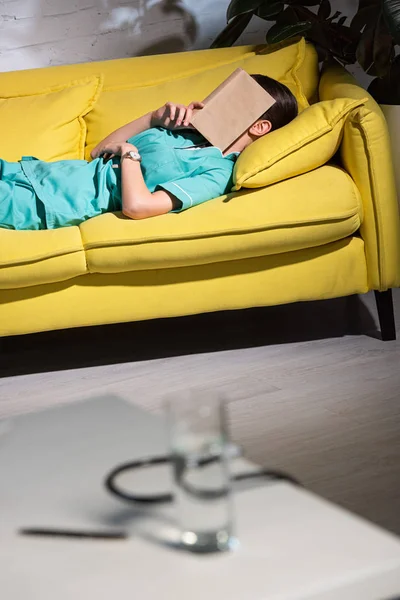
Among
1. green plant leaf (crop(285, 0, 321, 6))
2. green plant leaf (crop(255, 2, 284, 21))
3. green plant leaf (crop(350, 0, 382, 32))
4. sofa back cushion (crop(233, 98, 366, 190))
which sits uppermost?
green plant leaf (crop(285, 0, 321, 6))

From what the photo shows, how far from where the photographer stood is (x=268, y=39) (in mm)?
3094

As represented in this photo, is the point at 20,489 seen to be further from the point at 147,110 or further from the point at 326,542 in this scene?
the point at 147,110

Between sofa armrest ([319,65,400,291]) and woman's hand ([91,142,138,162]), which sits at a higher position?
woman's hand ([91,142,138,162])

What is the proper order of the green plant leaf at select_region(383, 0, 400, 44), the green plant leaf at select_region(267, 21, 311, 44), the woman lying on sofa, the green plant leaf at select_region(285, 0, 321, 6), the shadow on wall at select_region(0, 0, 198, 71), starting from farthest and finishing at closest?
the shadow on wall at select_region(0, 0, 198, 71) → the green plant leaf at select_region(285, 0, 321, 6) → the green plant leaf at select_region(267, 21, 311, 44) → the green plant leaf at select_region(383, 0, 400, 44) → the woman lying on sofa

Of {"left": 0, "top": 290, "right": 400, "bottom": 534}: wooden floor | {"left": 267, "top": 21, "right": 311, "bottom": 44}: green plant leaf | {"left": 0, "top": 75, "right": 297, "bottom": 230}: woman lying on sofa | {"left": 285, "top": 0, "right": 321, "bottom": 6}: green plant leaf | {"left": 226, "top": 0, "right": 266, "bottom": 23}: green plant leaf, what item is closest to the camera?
{"left": 0, "top": 290, "right": 400, "bottom": 534}: wooden floor

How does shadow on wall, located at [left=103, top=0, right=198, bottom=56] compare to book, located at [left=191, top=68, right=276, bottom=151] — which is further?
shadow on wall, located at [left=103, top=0, right=198, bottom=56]

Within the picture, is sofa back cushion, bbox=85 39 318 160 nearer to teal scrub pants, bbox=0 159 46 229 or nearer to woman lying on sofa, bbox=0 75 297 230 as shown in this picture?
woman lying on sofa, bbox=0 75 297 230

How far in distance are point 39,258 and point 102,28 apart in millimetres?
1614

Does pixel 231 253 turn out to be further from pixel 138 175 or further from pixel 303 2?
pixel 303 2

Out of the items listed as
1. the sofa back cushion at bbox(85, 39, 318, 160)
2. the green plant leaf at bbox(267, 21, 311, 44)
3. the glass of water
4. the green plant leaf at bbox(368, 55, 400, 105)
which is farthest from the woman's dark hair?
the glass of water

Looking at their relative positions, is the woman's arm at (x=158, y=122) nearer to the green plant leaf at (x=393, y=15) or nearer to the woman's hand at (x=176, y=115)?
the woman's hand at (x=176, y=115)

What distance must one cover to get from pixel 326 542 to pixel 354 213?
175cm

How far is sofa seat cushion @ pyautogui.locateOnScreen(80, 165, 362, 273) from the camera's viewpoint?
235 cm

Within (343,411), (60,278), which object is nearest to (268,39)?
(60,278)
